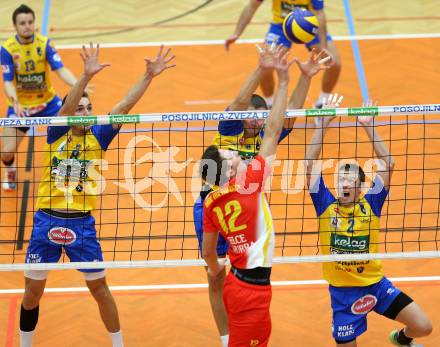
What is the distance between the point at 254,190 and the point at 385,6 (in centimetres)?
1000

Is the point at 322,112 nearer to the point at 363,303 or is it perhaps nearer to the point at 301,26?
the point at 363,303

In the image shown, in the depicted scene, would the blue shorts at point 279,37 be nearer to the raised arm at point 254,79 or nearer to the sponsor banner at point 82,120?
the raised arm at point 254,79

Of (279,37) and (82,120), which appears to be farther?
(279,37)

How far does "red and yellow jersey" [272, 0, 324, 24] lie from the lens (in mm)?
12062

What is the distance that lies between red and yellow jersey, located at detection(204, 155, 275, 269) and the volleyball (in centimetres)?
489

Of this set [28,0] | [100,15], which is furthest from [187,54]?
[28,0]

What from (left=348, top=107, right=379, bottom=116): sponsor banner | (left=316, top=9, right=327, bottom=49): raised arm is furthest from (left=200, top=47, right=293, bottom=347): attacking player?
(left=316, top=9, right=327, bottom=49): raised arm

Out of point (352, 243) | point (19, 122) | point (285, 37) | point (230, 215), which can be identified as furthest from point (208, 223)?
point (285, 37)

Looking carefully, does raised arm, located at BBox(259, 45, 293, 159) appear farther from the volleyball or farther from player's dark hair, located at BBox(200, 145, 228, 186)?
the volleyball

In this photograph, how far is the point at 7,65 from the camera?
11.2m

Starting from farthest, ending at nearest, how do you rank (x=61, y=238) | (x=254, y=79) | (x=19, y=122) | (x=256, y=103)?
(x=256, y=103), (x=61, y=238), (x=19, y=122), (x=254, y=79)

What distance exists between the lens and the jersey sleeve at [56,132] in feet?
25.2

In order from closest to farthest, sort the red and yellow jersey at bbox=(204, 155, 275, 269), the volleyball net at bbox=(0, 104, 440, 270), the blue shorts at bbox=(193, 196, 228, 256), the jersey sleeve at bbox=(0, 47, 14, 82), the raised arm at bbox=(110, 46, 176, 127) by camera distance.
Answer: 1. the red and yellow jersey at bbox=(204, 155, 275, 269)
2. the raised arm at bbox=(110, 46, 176, 127)
3. the blue shorts at bbox=(193, 196, 228, 256)
4. the volleyball net at bbox=(0, 104, 440, 270)
5. the jersey sleeve at bbox=(0, 47, 14, 82)

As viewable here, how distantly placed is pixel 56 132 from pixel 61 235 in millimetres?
912
